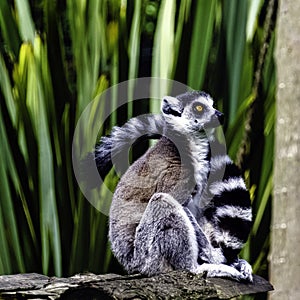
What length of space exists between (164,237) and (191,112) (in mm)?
684

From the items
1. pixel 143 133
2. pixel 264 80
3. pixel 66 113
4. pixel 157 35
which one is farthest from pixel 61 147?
pixel 264 80

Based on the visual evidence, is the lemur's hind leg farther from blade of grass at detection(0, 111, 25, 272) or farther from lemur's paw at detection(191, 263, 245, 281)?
blade of grass at detection(0, 111, 25, 272)

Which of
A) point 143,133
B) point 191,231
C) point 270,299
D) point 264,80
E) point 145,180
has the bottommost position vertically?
point 270,299

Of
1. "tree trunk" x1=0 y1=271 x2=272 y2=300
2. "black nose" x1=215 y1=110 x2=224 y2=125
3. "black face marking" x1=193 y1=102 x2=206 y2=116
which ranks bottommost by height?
"tree trunk" x1=0 y1=271 x2=272 y2=300

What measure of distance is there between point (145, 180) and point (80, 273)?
0.59 metres

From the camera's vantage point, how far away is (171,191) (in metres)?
4.07

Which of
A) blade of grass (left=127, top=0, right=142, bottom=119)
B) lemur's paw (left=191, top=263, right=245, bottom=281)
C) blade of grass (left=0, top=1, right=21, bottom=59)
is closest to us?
blade of grass (left=0, top=1, right=21, bottom=59)

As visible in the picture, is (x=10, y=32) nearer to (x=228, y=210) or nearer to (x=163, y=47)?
(x=163, y=47)

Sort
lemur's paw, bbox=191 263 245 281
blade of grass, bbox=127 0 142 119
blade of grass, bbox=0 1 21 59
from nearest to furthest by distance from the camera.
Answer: blade of grass, bbox=0 1 21 59 < blade of grass, bbox=127 0 142 119 < lemur's paw, bbox=191 263 245 281

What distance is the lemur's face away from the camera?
4.11m

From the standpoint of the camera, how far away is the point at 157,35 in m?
4.07

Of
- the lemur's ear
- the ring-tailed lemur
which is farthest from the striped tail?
the lemur's ear

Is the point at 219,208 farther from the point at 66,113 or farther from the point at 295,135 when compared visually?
the point at 66,113

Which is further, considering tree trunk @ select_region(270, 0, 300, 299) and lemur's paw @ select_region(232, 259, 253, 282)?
lemur's paw @ select_region(232, 259, 253, 282)
